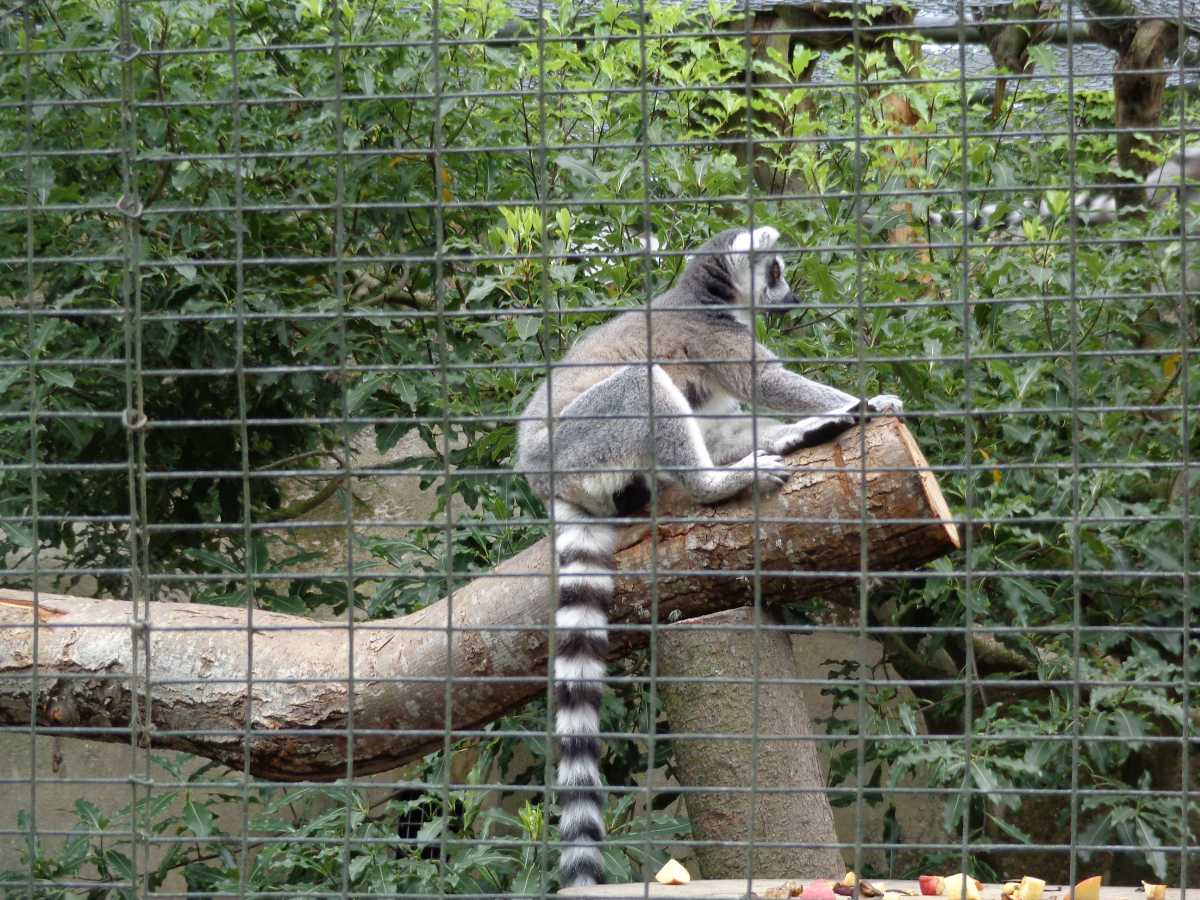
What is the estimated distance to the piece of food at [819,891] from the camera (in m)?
3.08

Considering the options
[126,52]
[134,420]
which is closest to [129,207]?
[126,52]

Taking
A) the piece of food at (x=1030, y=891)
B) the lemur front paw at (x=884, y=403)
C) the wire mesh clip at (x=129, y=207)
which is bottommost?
the piece of food at (x=1030, y=891)

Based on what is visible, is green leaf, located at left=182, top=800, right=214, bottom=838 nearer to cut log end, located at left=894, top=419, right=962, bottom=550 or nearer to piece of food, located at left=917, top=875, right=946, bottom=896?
piece of food, located at left=917, top=875, right=946, bottom=896

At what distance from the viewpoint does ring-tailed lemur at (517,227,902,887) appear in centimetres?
348

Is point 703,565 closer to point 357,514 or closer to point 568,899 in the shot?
point 568,899

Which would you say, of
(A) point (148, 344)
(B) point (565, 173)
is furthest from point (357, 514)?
(B) point (565, 173)

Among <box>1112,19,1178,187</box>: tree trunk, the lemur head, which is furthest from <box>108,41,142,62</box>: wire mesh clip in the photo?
<box>1112,19,1178,187</box>: tree trunk

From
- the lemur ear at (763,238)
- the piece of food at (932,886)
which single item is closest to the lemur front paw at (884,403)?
the lemur ear at (763,238)

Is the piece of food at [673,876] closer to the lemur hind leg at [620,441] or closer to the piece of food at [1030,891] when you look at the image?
the piece of food at [1030,891]

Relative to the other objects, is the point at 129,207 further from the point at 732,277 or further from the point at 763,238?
the point at 732,277

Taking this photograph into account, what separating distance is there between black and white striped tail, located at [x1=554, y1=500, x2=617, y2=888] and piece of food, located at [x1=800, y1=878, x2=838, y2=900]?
530 millimetres

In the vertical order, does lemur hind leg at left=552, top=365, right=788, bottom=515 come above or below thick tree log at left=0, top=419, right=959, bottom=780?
above

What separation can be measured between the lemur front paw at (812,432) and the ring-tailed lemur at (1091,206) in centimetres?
71

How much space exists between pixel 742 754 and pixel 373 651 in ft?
4.24
